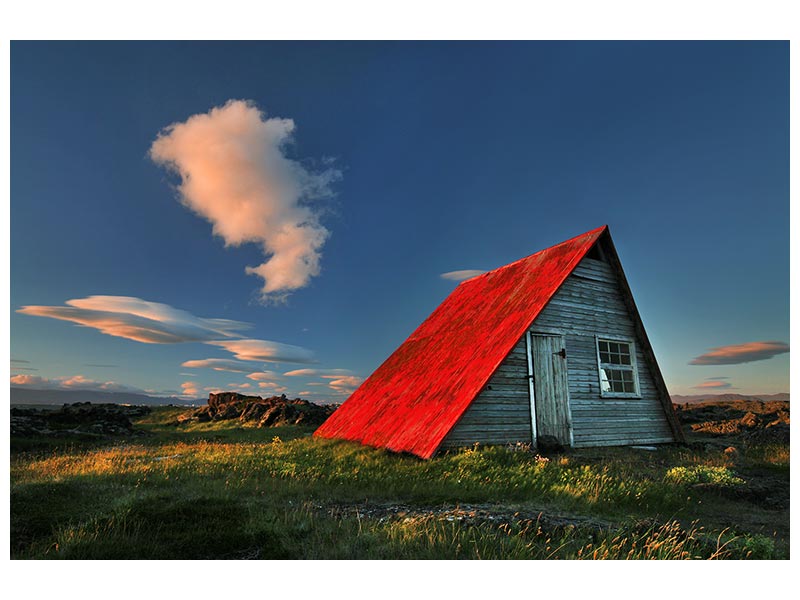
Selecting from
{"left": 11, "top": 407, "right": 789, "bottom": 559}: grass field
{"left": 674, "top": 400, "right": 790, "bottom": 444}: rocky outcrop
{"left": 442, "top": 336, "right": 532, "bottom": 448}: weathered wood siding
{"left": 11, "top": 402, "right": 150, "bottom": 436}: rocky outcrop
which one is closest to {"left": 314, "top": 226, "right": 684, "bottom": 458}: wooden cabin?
{"left": 442, "top": 336, "right": 532, "bottom": 448}: weathered wood siding

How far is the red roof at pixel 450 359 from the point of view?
12.7 meters

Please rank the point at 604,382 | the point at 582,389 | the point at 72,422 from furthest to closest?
the point at 72,422
the point at 604,382
the point at 582,389

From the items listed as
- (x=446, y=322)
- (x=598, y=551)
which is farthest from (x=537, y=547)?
(x=446, y=322)

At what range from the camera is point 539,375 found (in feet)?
46.7

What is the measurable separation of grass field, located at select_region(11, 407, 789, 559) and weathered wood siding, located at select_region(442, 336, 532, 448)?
671 mm

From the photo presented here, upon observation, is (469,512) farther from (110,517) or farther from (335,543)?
(110,517)

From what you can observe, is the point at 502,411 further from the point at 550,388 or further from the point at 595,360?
the point at 595,360

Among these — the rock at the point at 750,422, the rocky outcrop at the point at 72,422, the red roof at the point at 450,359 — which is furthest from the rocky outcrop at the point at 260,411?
the rock at the point at 750,422

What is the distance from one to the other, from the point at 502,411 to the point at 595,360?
421 cm

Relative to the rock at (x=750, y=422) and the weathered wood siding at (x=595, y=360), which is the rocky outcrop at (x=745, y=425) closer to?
the rock at (x=750, y=422)

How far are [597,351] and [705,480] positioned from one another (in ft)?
17.6

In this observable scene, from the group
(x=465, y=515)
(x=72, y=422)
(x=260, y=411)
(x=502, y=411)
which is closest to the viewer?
(x=465, y=515)

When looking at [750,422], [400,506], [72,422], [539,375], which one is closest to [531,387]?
[539,375]

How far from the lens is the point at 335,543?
236 inches
